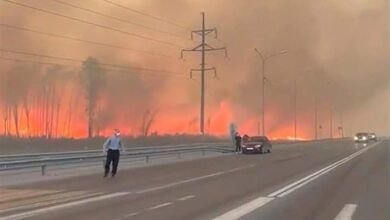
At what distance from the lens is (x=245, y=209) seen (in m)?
13.9

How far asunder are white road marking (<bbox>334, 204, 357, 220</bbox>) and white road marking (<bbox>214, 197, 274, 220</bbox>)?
1.91 metres

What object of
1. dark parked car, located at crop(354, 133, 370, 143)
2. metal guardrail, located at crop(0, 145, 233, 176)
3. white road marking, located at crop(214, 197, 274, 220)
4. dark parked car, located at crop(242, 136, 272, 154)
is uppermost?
dark parked car, located at crop(354, 133, 370, 143)

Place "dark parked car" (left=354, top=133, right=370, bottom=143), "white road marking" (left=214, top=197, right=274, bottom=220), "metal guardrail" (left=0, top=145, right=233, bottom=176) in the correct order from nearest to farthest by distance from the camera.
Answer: "white road marking" (left=214, top=197, right=274, bottom=220), "metal guardrail" (left=0, top=145, right=233, bottom=176), "dark parked car" (left=354, top=133, right=370, bottom=143)

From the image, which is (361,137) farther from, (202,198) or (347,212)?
(347,212)

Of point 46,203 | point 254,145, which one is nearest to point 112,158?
point 46,203

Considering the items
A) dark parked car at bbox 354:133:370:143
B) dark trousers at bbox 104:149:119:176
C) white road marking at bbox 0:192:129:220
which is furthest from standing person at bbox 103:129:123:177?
dark parked car at bbox 354:133:370:143

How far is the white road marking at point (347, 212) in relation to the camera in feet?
41.8

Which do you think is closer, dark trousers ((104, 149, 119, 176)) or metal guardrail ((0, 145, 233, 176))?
metal guardrail ((0, 145, 233, 176))

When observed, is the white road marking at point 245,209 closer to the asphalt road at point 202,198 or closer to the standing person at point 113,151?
the asphalt road at point 202,198

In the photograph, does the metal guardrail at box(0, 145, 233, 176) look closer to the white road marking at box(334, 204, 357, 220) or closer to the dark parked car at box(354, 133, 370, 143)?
the white road marking at box(334, 204, 357, 220)

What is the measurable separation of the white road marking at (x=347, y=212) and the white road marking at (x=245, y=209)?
191 cm

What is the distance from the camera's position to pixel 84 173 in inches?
1092

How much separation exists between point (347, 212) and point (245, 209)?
225cm

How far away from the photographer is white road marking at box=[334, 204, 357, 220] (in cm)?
1274
